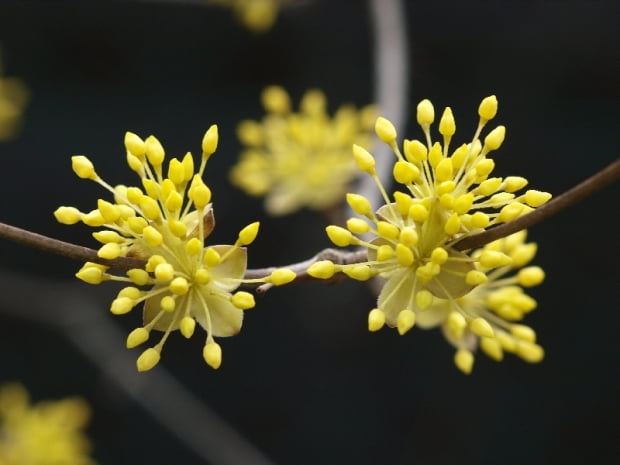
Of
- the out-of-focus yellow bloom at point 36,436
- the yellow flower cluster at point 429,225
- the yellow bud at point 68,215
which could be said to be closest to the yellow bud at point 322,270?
the yellow flower cluster at point 429,225

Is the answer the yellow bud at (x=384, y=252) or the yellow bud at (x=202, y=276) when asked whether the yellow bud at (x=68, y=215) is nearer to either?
the yellow bud at (x=202, y=276)

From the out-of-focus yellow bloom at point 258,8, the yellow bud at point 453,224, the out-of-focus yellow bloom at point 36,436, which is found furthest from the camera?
the out-of-focus yellow bloom at point 258,8

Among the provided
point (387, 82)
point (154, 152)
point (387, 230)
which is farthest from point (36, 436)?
point (387, 230)

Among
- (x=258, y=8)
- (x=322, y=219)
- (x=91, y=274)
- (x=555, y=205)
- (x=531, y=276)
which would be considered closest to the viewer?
(x=555, y=205)

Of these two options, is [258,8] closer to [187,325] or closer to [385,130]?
[385,130]

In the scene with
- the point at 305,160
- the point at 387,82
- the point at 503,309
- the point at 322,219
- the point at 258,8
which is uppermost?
the point at 258,8

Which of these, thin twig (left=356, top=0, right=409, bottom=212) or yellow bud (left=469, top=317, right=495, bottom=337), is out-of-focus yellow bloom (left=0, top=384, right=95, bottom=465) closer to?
thin twig (left=356, top=0, right=409, bottom=212)
